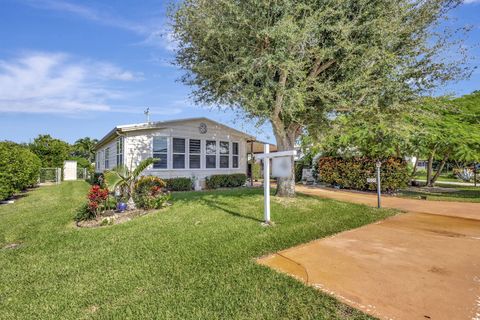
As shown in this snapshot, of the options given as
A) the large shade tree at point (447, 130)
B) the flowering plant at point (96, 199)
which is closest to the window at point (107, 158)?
the flowering plant at point (96, 199)

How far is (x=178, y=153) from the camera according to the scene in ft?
47.4

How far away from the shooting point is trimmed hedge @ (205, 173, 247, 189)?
600 inches

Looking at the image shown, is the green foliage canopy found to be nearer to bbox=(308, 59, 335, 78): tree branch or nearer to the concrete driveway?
bbox=(308, 59, 335, 78): tree branch

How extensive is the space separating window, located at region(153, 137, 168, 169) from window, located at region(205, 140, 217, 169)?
247 centimetres

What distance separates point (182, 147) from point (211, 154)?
1.86 meters

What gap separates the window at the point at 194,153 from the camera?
1488 centimetres

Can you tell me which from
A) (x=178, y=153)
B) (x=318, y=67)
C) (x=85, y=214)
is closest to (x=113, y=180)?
(x=85, y=214)

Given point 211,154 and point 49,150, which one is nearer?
point 211,154

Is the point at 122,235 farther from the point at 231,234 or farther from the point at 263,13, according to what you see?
the point at 263,13

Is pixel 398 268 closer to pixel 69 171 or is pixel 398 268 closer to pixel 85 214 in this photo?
pixel 85 214

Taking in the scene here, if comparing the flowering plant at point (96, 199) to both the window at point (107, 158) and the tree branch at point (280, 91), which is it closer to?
the tree branch at point (280, 91)

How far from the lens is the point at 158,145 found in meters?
13.8

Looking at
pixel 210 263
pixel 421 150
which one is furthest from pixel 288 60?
pixel 421 150

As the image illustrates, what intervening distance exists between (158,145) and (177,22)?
7.18m
